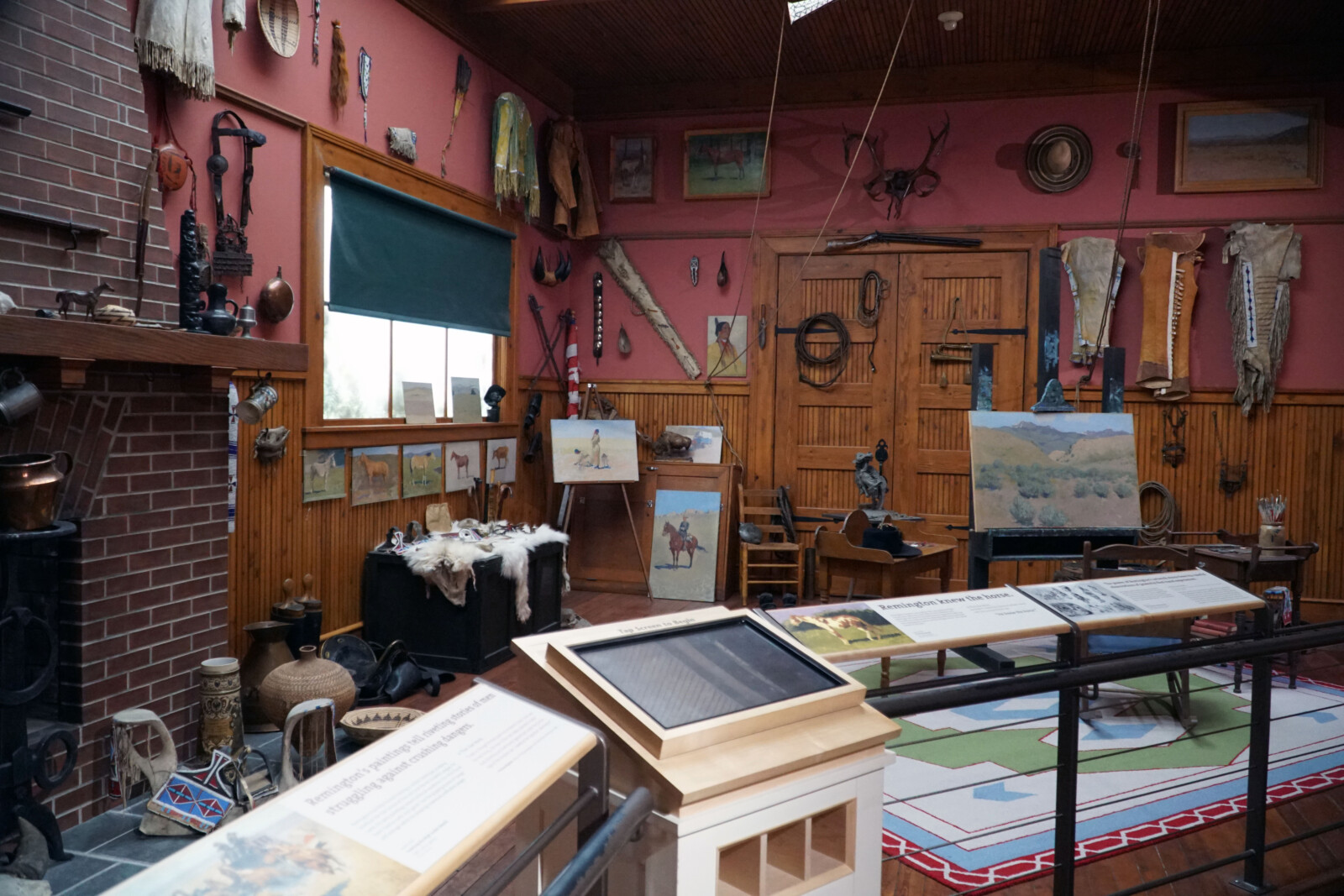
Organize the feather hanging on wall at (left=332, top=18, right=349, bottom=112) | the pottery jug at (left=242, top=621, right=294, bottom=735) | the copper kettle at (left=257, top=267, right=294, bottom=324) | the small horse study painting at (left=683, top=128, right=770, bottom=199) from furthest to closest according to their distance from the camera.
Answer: the small horse study painting at (left=683, top=128, right=770, bottom=199)
the feather hanging on wall at (left=332, top=18, right=349, bottom=112)
the copper kettle at (left=257, top=267, right=294, bottom=324)
the pottery jug at (left=242, top=621, right=294, bottom=735)

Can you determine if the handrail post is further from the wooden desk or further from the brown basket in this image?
the brown basket

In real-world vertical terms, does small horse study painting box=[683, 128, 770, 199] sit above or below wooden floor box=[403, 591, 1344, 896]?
above

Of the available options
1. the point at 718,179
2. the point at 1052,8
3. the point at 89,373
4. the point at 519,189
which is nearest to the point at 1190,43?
the point at 1052,8

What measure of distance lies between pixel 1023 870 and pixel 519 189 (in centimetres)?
487

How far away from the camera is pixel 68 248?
8.90 feet

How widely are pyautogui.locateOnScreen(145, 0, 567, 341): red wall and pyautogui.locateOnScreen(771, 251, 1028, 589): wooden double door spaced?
2.61 meters

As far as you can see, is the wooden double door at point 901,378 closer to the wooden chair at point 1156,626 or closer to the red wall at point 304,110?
the wooden chair at point 1156,626

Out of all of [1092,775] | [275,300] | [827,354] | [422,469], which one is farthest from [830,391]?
[275,300]

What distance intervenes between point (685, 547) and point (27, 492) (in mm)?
4452

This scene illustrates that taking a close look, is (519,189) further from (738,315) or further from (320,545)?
(320,545)

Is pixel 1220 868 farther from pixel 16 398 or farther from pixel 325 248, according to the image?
pixel 325 248

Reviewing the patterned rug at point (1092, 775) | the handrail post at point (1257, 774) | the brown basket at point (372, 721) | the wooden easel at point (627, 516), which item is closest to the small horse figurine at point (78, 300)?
the brown basket at point (372, 721)

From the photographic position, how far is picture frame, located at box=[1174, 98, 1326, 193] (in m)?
5.87

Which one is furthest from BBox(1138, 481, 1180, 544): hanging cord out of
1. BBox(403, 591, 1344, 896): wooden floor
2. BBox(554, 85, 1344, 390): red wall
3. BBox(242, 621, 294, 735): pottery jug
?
BBox(242, 621, 294, 735): pottery jug
